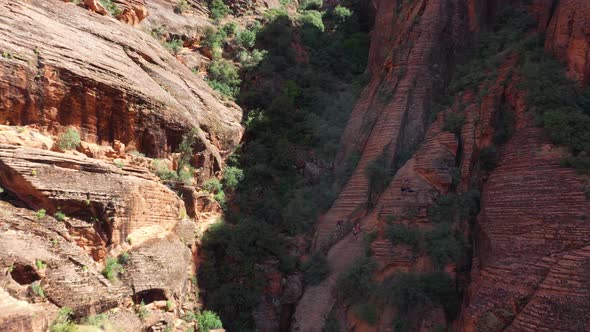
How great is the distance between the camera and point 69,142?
11.9 m

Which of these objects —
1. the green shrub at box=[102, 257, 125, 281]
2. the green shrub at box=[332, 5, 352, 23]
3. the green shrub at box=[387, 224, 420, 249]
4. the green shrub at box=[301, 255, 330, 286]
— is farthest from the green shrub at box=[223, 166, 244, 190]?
the green shrub at box=[332, 5, 352, 23]

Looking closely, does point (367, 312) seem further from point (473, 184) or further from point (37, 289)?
point (37, 289)

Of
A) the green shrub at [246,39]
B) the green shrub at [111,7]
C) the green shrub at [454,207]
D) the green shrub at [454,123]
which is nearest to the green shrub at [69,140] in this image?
the green shrub at [111,7]

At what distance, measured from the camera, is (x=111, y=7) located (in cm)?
1773

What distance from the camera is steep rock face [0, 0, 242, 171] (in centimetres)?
1140

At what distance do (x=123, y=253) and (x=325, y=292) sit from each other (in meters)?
7.13

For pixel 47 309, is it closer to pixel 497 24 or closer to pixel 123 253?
pixel 123 253

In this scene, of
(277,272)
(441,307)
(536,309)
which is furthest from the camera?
(277,272)

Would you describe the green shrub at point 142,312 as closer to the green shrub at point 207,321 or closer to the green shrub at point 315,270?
the green shrub at point 207,321

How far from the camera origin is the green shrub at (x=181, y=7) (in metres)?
23.7

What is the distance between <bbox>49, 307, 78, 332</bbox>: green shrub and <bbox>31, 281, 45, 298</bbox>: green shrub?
1.82 ft

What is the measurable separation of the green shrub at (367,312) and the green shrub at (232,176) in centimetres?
773

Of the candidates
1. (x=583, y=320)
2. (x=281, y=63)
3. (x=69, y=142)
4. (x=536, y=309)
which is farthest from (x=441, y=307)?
(x=281, y=63)

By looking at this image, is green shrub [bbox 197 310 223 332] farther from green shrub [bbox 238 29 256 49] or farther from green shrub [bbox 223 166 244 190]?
green shrub [bbox 238 29 256 49]
